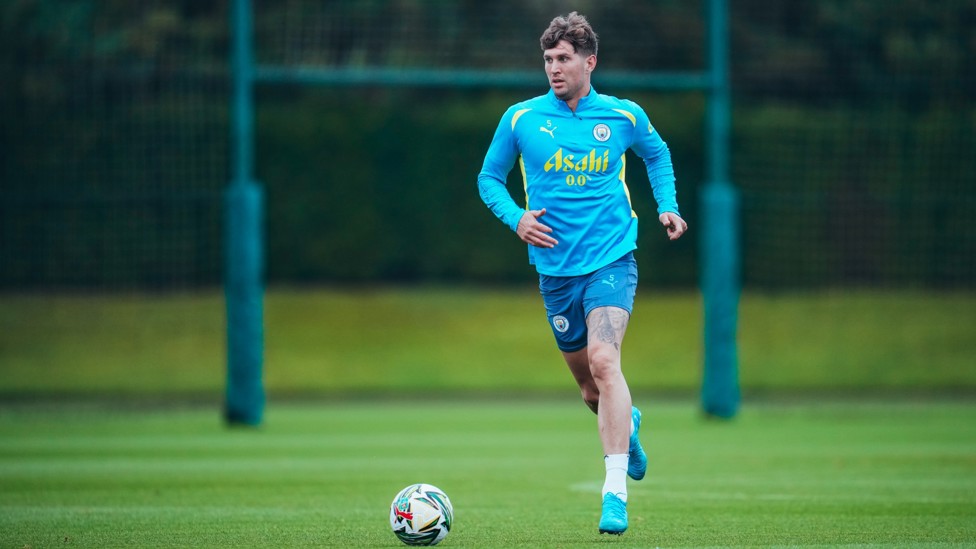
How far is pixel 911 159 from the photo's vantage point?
2264 centimetres

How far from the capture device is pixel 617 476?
691 centimetres

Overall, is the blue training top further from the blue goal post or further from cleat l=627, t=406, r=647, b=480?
the blue goal post

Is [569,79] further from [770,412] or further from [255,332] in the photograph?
[770,412]

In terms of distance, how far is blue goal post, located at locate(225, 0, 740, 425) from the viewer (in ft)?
50.9

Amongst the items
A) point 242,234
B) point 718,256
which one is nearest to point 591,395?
point 242,234

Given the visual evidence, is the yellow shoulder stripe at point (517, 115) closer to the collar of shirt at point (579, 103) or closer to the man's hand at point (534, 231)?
the collar of shirt at point (579, 103)

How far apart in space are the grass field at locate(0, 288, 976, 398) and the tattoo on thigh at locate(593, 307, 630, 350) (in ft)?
49.7

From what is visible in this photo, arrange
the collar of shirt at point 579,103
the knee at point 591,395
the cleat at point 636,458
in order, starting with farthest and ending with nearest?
Answer: the knee at point 591,395, the cleat at point 636,458, the collar of shirt at point 579,103

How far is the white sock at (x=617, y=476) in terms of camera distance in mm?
6844

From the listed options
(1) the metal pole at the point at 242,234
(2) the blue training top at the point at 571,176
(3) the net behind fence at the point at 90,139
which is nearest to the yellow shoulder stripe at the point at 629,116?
(2) the blue training top at the point at 571,176

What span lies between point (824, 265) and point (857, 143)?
7.56 feet

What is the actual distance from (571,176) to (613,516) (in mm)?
1770

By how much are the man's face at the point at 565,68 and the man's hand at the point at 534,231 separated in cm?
65

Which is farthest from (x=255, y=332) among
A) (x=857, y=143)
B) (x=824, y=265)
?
(x=857, y=143)
